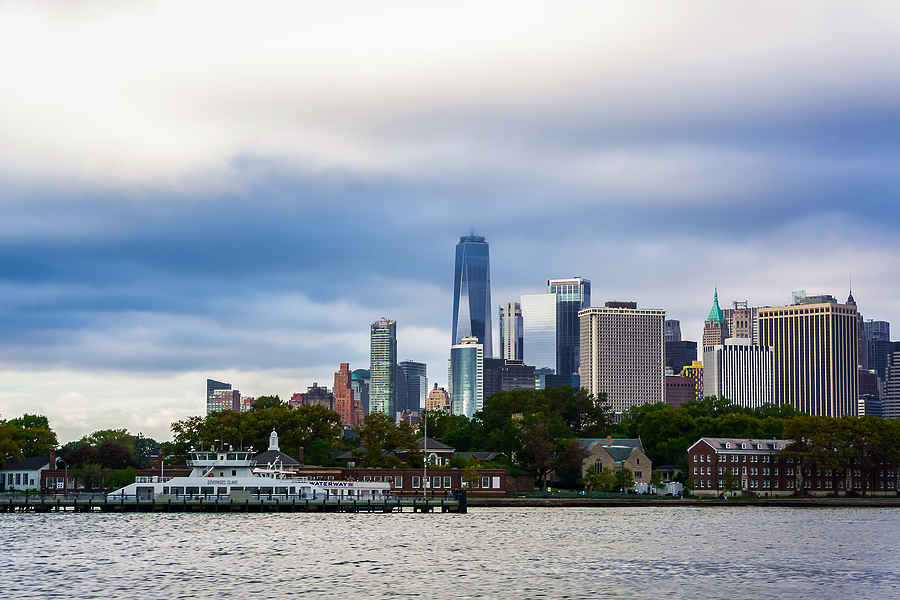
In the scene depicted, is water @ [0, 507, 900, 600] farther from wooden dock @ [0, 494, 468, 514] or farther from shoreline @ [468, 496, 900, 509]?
shoreline @ [468, 496, 900, 509]

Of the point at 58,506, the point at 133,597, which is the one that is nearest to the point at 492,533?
the point at 133,597

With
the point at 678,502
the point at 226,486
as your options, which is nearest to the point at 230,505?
the point at 226,486

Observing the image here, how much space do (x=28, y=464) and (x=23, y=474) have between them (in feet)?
5.30

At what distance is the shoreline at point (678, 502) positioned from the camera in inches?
6063

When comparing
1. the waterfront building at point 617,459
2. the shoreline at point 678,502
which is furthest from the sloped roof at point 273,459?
the waterfront building at point 617,459

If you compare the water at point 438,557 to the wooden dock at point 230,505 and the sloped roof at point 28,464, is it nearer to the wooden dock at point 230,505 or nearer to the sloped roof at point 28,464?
the wooden dock at point 230,505

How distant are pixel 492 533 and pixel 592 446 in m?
87.0

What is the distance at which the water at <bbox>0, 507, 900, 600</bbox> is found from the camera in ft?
207

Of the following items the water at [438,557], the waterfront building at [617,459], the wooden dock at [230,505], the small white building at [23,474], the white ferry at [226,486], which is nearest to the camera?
the water at [438,557]

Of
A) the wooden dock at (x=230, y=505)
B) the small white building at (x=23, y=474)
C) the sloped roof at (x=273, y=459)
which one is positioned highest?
the sloped roof at (x=273, y=459)

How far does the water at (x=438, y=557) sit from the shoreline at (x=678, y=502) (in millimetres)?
32672

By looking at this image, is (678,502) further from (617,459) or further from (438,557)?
(438,557)

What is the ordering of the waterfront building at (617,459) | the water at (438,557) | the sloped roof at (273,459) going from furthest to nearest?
the waterfront building at (617,459), the sloped roof at (273,459), the water at (438,557)

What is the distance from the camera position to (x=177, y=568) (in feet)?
234
